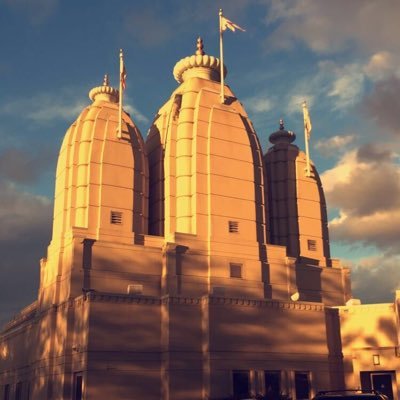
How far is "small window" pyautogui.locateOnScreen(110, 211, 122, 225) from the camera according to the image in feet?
163

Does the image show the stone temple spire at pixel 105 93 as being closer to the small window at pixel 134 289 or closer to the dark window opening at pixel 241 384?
the small window at pixel 134 289

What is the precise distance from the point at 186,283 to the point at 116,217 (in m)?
8.02

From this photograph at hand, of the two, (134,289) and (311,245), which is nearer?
(134,289)

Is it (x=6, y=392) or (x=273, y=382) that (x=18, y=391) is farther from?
(x=273, y=382)

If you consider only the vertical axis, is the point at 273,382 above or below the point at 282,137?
below

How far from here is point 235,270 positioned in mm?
50125

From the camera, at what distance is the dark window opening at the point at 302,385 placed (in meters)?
46.2

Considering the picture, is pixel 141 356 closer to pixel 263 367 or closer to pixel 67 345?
pixel 67 345

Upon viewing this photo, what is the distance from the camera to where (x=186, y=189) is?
51938mm

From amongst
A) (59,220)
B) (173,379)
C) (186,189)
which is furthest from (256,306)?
(59,220)

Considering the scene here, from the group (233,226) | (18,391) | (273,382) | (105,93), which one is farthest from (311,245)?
(18,391)

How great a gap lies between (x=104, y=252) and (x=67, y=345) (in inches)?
297

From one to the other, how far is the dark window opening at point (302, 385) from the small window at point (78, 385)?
16.3 m

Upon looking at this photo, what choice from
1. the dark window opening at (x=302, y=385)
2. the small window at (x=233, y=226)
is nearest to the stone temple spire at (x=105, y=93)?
the small window at (x=233, y=226)
